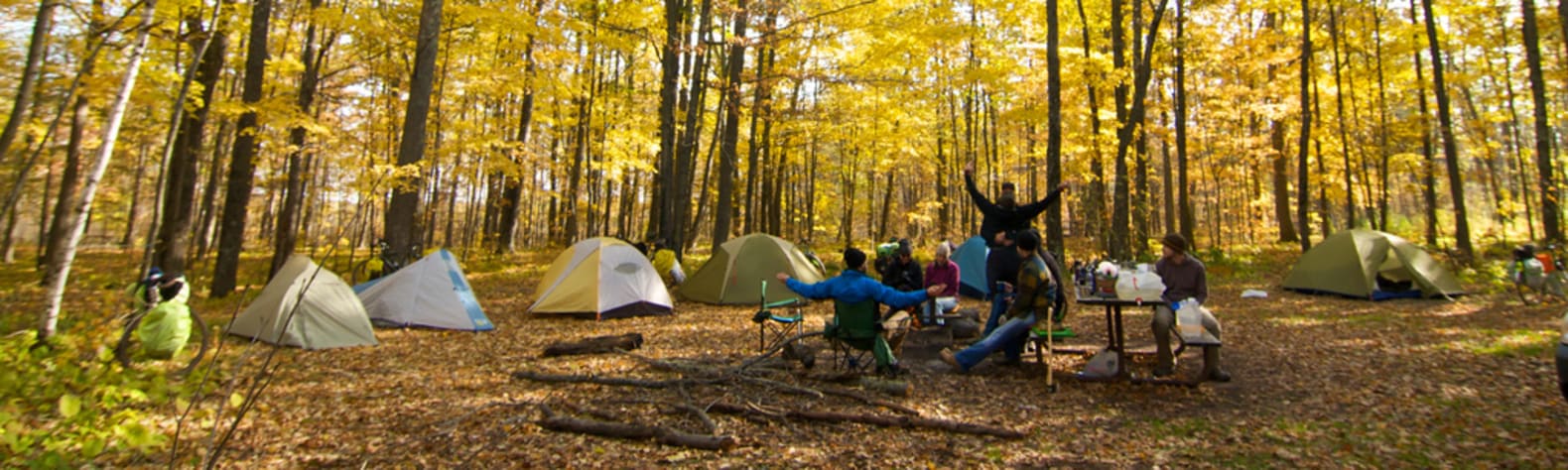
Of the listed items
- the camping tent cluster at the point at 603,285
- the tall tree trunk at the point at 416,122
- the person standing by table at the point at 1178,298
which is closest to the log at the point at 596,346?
the camping tent cluster at the point at 603,285

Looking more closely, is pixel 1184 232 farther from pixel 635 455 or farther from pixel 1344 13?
pixel 635 455

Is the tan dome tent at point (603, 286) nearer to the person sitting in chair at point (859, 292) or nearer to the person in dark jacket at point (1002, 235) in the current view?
the person sitting in chair at point (859, 292)

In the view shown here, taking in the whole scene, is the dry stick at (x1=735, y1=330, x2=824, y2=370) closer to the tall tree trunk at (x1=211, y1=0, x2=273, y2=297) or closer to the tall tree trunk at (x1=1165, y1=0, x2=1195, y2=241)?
the tall tree trunk at (x1=211, y1=0, x2=273, y2=297)

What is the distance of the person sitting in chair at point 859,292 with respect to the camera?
18.5ft

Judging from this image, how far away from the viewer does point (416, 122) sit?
10703 millimetres

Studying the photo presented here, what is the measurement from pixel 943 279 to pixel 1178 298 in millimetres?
2317

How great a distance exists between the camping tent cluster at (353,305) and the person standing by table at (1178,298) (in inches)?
292

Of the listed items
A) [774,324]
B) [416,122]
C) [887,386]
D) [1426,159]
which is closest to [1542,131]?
[1426,159]

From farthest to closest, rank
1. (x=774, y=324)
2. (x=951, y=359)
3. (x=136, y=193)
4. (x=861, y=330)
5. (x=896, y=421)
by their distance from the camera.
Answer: (x=136, y=193), (x=774, y=324), (x=951, y=359), (x=861, y=330), (x=896, y=421)

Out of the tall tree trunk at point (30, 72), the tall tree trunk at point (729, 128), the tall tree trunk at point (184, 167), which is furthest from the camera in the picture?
the tall tree trunk at point (729, 128)

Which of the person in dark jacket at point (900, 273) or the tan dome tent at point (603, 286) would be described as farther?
the tan dome tent at point (603, 286)

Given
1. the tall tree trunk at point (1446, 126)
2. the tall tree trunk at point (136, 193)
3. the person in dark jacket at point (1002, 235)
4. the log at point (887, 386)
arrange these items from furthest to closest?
the tall tree trunk at point (136, 193)
the tall tree trunk at point (1446, 126)
the person in dark jacket at point (1002, 235)
the log at point (887, 386)

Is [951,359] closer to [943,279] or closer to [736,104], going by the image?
[943,279]

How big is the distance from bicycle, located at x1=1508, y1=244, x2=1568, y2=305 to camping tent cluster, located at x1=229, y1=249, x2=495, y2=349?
45.3ft
